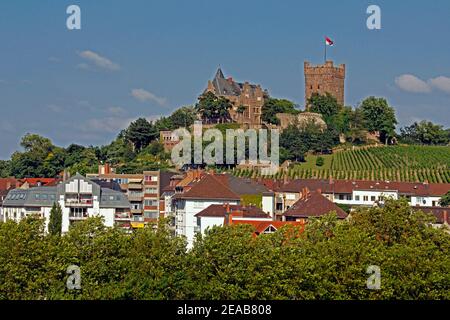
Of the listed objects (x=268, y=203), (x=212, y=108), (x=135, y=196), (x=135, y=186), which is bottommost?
(x=268, y=203)

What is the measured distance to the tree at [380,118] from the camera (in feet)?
509

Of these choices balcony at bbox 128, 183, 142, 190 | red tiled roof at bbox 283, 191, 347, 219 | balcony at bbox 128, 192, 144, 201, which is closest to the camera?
red tiled roof at bbox 283, 191, 347, 219

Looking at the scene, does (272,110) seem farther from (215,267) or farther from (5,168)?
(215,267)

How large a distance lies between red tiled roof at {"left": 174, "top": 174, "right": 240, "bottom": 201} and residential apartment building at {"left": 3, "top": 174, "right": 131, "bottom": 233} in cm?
630

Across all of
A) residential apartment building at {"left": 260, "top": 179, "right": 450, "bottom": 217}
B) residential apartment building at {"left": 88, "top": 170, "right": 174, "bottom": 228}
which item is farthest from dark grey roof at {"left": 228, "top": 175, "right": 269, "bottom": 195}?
residential apartment building at {"left": 88, "top": 170, "right": 174, "bottom": 228}

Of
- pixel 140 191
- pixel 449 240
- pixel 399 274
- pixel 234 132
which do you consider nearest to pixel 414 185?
pixel 140 191

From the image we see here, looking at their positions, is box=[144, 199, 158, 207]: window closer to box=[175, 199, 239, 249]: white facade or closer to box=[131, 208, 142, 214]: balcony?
box=[131, 208, 142, 214]: balcony

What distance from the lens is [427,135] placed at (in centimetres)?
15588

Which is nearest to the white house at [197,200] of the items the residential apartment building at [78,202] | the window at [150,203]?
the residential apartment building at [78,202]

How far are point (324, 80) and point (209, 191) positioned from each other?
94.5 m

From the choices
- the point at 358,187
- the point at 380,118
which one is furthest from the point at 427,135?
the point at 358,187

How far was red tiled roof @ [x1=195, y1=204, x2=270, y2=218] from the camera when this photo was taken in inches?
2802

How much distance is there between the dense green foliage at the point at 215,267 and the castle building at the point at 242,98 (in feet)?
332
